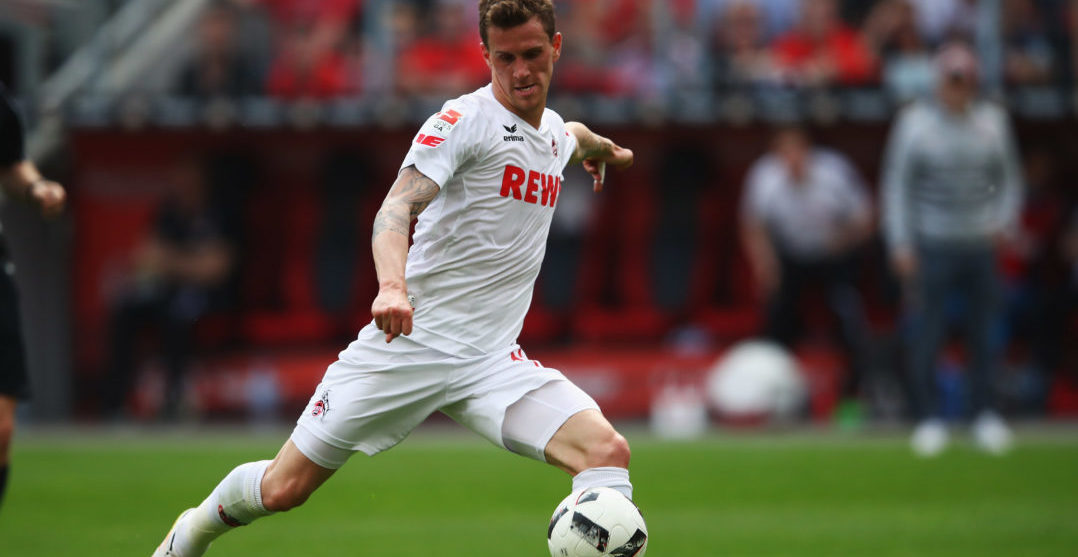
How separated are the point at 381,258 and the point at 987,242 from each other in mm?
8003

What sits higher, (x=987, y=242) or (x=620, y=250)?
(x=987, y=242)

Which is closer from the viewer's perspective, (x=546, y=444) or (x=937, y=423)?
(x=546, y=444)

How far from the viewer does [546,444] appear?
5453mm

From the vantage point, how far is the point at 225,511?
5629 mm

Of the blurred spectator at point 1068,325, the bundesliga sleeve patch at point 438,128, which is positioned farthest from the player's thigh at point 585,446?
the blurred spectator at point 1068,325

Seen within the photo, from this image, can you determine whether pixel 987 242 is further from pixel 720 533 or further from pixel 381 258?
pixel 381 258

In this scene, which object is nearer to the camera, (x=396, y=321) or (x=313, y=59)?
(x=396, y=321)

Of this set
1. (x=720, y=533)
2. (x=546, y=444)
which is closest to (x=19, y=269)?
(x=720, y=533)

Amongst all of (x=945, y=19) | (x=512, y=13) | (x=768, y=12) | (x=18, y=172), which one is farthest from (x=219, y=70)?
(x=512, y=13)

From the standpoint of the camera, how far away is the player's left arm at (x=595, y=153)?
6.11 m

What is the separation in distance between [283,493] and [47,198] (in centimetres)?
191

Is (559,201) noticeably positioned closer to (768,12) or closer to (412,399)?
(768,12)

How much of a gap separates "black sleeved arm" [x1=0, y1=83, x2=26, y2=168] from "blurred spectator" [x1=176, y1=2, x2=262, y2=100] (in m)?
8.88

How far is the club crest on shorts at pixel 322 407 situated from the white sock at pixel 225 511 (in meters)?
0.32
